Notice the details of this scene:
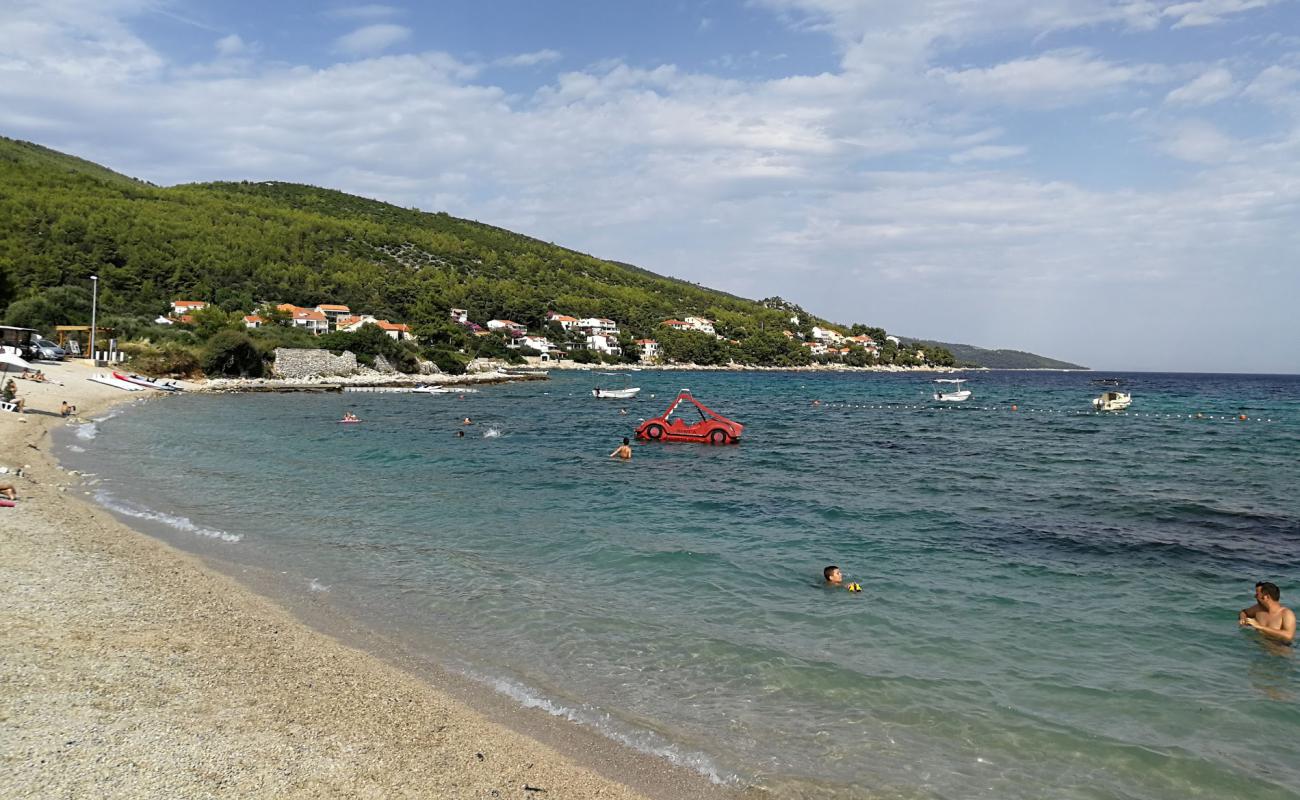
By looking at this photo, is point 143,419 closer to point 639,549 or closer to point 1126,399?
point 639,549

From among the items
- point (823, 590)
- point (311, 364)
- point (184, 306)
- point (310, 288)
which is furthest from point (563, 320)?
point (823, 590)

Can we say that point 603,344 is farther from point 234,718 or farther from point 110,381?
point 234,718

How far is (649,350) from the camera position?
145 meters

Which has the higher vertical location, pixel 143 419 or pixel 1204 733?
pixel 1204 733

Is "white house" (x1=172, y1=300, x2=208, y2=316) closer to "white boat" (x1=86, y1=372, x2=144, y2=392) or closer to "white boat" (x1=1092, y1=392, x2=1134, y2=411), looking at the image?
"white boat" (x1=86, y1=372, x2=144, y2=392)

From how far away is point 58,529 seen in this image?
39.1 ft

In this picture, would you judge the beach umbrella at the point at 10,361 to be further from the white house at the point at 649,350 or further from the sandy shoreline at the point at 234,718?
the white house at the point at 649,350

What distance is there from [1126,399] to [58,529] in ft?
193

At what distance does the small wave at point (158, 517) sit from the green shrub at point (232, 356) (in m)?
46.9

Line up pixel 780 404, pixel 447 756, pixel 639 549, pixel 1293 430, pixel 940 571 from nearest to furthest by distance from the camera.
Result: pixel 447 756 → pixel 940 571 → pixel 639 549 → pixel 1293 430 → pixel 780 404

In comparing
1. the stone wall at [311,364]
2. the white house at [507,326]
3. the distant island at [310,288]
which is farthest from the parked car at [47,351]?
the white house at [507,326]

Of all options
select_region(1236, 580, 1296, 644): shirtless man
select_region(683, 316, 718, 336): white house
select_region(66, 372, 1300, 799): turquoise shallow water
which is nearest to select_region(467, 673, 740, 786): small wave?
select_region(66, 372, 1300, 799): turquoise shallow water

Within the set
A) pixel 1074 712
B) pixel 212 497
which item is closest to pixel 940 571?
pixel 1074 712

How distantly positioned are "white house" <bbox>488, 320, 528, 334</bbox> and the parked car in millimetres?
73975
